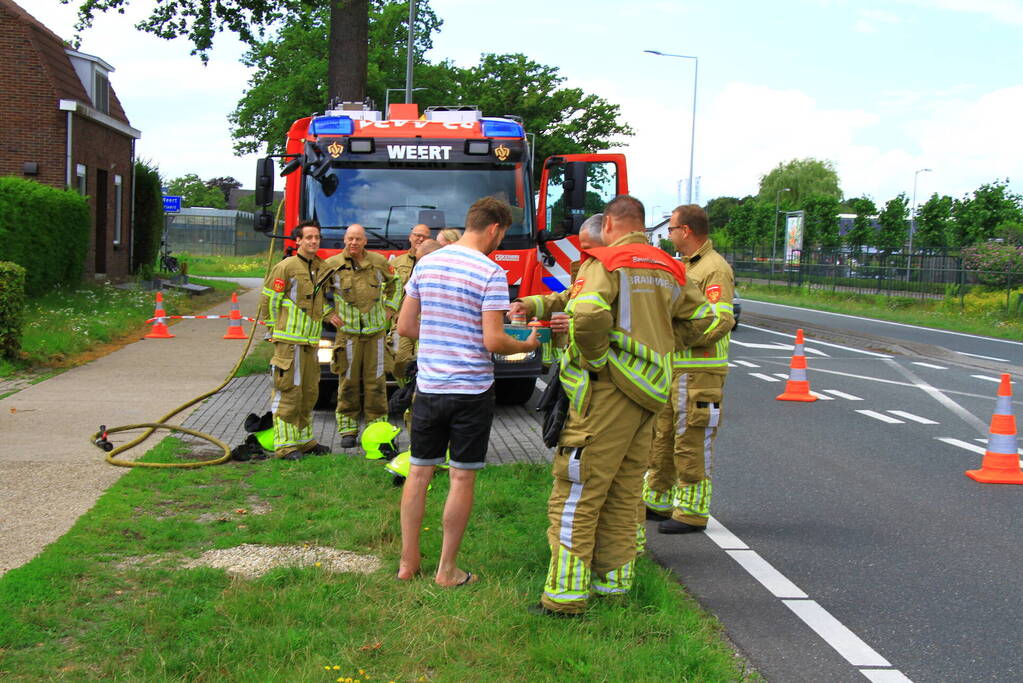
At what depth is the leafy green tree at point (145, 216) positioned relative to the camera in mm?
32188

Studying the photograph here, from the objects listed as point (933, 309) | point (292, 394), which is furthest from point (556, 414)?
point (933, 309)

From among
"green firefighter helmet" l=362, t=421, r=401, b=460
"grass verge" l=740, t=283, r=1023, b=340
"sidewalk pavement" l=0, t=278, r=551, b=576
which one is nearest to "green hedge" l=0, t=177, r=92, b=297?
"sidewalk pavement" l=0, t=278, r=551, b=576

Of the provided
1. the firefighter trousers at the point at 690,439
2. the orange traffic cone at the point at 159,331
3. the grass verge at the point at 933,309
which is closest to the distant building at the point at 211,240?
the grass verge at the point at 933,309

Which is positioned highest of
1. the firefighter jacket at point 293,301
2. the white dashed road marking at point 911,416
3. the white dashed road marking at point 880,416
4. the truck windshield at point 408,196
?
the truck windshield at point 408,196

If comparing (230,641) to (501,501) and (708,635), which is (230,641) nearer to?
(708,635)

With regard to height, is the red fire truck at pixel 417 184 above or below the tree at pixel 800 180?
below

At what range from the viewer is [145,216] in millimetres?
32562

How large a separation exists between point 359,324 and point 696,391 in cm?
354

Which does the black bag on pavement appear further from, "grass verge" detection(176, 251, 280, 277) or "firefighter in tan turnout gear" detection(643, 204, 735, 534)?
"grass verge" detection(176, 251, 280, 277)

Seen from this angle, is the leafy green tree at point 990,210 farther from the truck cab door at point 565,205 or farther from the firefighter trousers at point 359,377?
the firefighter trousers at point 359,377

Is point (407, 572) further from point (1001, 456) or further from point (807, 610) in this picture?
point (1001, 456)

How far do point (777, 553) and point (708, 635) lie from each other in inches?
65.4

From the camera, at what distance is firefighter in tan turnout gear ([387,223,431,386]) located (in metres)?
9.29

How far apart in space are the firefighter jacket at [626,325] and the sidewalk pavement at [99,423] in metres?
2.94
